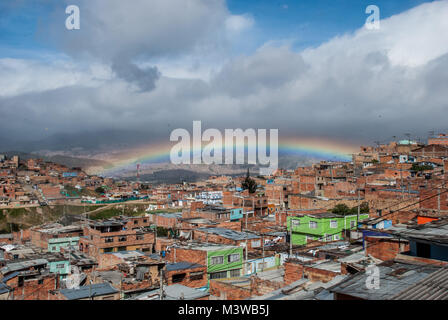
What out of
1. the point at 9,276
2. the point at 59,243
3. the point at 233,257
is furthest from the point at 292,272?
the point at 59,243

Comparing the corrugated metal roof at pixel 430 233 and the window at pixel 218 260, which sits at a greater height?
the corrugated metal roof at pixel 430 233

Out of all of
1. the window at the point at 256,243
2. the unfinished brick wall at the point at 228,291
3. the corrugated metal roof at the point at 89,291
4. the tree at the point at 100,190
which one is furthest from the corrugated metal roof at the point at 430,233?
the tree at the point at 100,190

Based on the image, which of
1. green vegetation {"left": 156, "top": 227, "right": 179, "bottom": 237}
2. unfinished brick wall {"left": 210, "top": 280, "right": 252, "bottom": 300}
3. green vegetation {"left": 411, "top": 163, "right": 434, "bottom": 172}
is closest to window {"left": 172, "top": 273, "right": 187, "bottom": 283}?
unfinished brick wall {"left": 210, "top": 280, "right": 252, "bottom": 300}

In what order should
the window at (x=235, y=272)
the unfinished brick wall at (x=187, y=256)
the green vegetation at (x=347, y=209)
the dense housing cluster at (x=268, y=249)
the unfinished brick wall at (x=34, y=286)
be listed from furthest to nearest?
the green vegetation at (x=347, y=209) → the window at (x=235, y=272) → the unfinished brick wall at (x=187, y=256) → the unfinished brick wall at (x=34, y=286) → the dense housing cluster at (x=268, y=249)

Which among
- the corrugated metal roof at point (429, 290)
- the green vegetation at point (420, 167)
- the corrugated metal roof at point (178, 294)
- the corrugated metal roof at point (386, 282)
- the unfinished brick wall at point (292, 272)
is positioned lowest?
the corrugated metal roof at point (178, 294)

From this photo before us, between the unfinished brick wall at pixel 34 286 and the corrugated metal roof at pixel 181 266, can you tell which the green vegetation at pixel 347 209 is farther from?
the unfinished brick wall at pixel 34 286
